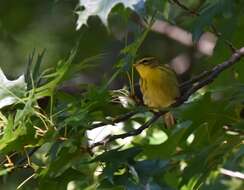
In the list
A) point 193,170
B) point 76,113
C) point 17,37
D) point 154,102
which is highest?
point 76,113

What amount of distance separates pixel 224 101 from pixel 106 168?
0.52 meters

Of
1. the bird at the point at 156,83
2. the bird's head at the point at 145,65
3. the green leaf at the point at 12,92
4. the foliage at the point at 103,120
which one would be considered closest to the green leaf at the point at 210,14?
the foliage at the point at 103,120

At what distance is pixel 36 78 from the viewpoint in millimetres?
2576

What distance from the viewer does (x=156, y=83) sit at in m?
3.79

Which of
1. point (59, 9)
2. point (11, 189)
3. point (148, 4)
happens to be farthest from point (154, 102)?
point (59, 9)

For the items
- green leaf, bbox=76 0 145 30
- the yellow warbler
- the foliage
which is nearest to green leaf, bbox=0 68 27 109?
the foliage

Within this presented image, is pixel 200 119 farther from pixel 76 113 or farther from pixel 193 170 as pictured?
pixel 76 113

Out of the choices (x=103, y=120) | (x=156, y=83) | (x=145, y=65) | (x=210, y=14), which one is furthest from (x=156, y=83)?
(x=103, y=120)

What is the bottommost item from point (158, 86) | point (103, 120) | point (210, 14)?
point (158, 86)

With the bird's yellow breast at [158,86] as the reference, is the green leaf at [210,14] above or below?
above

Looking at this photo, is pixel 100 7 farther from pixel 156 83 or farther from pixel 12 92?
pixel 156 83

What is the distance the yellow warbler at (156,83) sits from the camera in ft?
12.1

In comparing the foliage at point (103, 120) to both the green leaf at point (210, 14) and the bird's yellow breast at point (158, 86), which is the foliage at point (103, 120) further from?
the bird's yellow breast at point (158, 86)

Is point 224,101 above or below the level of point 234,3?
below
